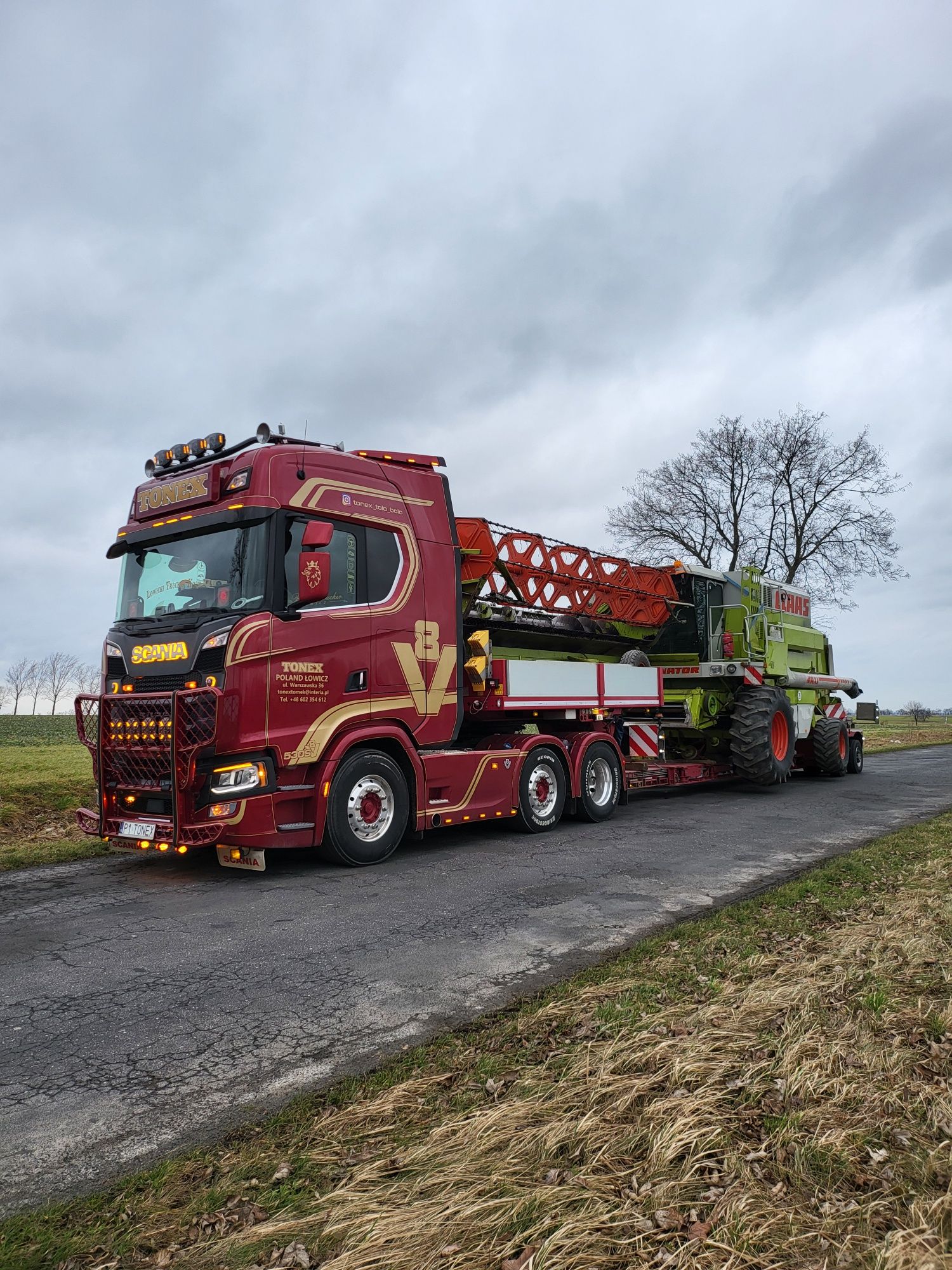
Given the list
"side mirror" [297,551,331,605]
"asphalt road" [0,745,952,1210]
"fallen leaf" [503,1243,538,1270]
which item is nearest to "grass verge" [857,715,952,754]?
"asphalt road" [0,745,952,1210]

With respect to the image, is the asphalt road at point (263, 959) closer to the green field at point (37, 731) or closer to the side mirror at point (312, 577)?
the side mirror at point (312, 577)

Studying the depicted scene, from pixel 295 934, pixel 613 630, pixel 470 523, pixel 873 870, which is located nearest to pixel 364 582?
pixel 470 523

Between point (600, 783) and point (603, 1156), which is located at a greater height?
point (600, 783)

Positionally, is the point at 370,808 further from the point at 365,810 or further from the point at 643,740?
the point at 643,740

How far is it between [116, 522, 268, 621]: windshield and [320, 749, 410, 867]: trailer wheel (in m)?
1.72

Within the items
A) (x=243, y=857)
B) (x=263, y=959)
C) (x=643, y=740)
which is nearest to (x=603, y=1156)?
(x=263, y=959)

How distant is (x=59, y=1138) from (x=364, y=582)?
5412 millimetres

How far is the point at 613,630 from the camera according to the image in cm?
1273

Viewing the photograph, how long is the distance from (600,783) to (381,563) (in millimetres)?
A: 4588

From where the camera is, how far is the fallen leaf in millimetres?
2092

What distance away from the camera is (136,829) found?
692 cm

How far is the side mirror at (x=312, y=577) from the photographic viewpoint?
707 centimetres

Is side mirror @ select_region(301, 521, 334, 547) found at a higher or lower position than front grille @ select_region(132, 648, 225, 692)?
higher

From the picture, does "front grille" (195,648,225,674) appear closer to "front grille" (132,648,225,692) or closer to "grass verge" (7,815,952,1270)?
"front grille" (132,648,225,692)
